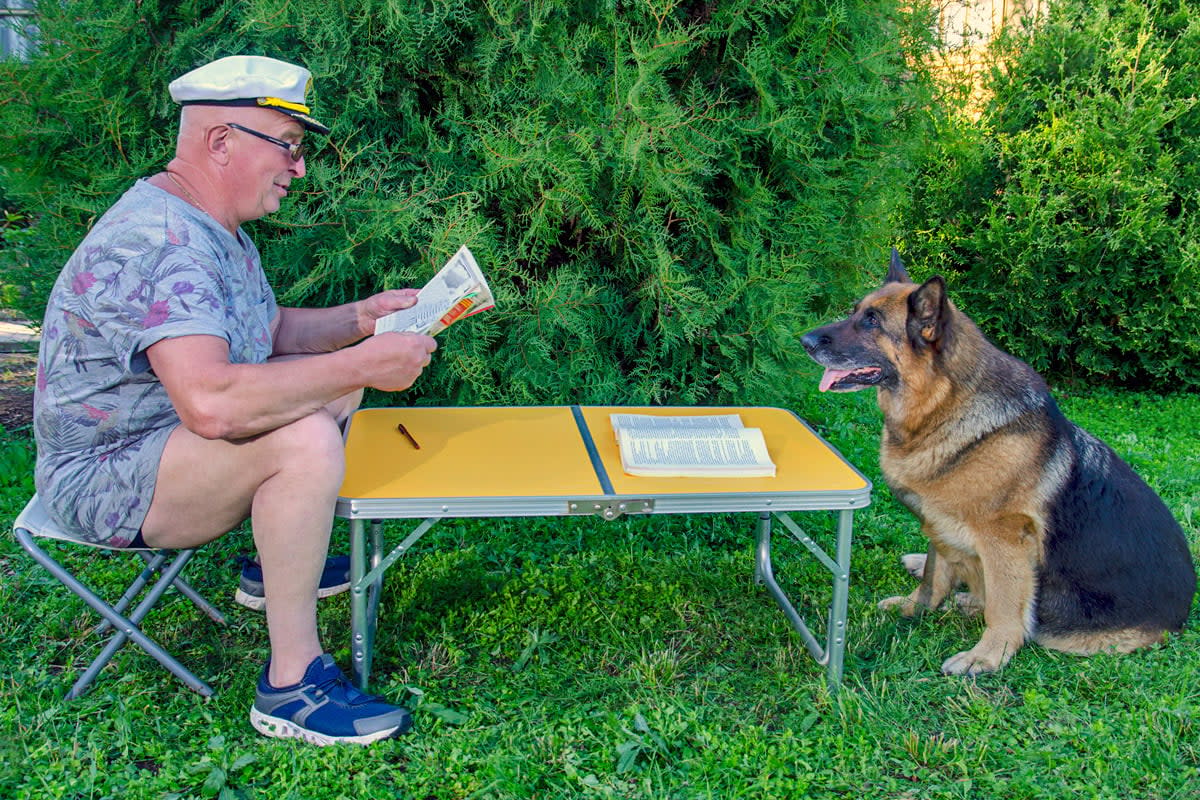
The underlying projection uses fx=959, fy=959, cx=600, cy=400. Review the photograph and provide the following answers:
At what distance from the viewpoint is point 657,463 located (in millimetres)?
3279

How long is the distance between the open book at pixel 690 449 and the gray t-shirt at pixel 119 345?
136 cm

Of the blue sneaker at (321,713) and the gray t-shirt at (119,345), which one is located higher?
the gray t-shirt at (119,345)

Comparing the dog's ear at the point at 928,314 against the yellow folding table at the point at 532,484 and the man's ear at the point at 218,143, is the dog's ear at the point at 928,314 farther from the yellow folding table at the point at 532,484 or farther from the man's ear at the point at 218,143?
the man's ear at the point at 218,143

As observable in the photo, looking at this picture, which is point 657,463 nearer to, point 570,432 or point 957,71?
point 570,432

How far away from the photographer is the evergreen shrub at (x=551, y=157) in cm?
419

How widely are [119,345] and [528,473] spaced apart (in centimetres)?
131

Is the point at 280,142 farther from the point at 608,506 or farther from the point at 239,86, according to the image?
the point at 608,506

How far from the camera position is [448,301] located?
321cm

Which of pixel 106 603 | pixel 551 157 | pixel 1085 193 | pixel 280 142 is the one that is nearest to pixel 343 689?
pixel 106 603

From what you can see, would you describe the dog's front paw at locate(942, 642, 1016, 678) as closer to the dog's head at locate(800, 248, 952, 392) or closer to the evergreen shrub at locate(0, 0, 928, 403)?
the dog's head at locate(800, 248, 952, 392)

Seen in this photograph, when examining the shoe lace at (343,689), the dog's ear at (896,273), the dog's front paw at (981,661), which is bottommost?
the dog's front paw at (981,661)

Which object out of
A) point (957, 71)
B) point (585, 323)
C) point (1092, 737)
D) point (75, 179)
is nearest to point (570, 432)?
point (585, 323)

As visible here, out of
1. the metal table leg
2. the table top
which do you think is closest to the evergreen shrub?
the table top

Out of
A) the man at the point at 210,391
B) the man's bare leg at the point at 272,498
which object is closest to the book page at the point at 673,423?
the man at the point at 210,391
